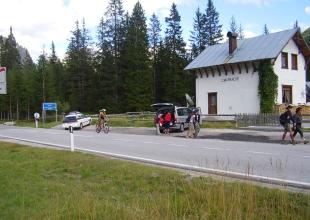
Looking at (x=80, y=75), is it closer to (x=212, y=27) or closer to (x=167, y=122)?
(x=212, y=27)

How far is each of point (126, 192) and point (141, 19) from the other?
242ft

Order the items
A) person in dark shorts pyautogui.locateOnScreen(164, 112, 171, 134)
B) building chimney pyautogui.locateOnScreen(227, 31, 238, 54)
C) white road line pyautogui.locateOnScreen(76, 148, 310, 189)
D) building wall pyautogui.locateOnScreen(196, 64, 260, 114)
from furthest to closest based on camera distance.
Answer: building chimney pyautogui.locateOnScreen(227, 31, 238, 54) → building wall pyautogui.locateOnScreen(196, 64, 260, 114) → person in dark shorts pyautogui.locateOnScreen(164, 112, 171, 134) → white road line pyautogui.locateOnScreen(76, 148, 310, 189)

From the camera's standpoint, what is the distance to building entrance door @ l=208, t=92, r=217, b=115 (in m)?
42.3

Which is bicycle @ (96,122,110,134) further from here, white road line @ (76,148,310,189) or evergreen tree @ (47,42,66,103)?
evergreen tree @ (47,42,66,103)

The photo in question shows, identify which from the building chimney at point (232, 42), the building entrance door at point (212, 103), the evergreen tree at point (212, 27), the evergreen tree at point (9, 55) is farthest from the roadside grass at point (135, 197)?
the evergreen tree at point (9, 55)

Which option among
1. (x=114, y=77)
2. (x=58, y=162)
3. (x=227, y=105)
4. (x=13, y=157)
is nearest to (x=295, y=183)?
(x=58, y=162)

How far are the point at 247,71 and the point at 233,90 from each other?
2210mm

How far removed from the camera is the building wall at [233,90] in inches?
1524

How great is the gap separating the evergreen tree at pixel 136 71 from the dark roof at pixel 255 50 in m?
28.0

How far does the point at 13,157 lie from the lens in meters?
16.1

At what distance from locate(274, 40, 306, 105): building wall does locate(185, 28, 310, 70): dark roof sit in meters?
0.81

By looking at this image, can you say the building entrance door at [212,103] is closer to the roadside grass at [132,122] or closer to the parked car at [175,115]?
the roadside grass at [132,122]

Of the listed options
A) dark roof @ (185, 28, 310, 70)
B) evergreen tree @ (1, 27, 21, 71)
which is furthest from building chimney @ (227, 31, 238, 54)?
evergreen tree @ (1, 27, 21, 71)

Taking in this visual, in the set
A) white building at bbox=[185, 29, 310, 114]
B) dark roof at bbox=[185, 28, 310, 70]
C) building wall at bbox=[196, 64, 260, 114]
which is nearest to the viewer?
dark roof at bbox=[185, 28, 310, 70]
